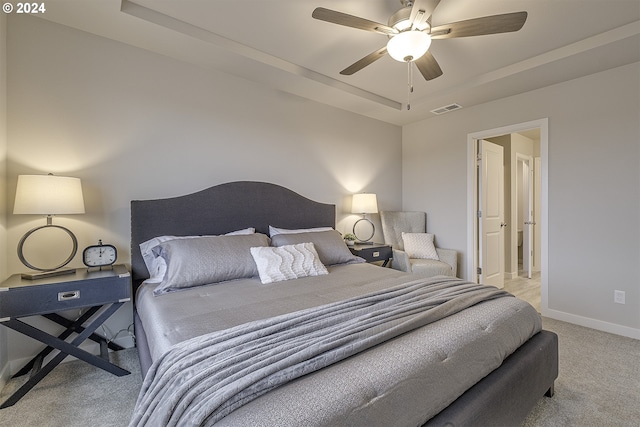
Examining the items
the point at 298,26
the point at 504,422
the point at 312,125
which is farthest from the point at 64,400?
the point at 312,125

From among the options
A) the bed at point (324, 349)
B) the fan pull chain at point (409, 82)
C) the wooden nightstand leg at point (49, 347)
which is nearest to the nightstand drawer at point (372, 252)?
the bed at point (324, 349)

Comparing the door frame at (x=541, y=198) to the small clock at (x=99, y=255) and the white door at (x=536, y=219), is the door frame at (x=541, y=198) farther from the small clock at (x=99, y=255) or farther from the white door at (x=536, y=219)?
the small clock at (x=99, y=255)

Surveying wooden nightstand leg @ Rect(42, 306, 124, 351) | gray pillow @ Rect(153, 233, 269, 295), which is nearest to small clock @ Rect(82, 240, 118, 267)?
gray pillow @ Rect(153, 233, 269, 295)

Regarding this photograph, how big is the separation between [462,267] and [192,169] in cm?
364

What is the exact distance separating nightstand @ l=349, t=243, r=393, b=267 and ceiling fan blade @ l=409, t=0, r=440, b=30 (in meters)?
2.28

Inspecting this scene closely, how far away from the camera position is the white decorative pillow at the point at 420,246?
411cm

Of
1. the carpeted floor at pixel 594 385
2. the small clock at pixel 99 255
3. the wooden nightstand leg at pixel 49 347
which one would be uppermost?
the small clock at pixel 99 255

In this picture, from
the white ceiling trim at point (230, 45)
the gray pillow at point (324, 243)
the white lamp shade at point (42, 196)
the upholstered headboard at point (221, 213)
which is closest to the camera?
the white lamp shade at point (42, 196)

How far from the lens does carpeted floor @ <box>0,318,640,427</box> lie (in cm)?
167

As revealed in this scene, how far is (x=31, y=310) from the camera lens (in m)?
1.79

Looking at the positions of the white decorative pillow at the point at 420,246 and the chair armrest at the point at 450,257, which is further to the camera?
the white decorative pillow at the point at 420,246

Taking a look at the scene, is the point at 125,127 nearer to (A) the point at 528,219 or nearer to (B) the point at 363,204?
(B) the point at 363,204

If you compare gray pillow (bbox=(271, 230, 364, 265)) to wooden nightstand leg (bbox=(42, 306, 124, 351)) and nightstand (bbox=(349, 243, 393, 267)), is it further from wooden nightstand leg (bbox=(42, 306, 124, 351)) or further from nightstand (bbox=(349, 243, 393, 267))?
wooden nightstand leg (bbox=(42, 306, 124, 351))

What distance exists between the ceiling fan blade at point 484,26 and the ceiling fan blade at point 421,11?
150 mm
